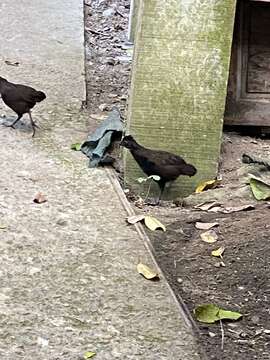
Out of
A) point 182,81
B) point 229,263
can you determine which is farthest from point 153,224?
point 182,81

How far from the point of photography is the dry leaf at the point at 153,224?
13.8ft

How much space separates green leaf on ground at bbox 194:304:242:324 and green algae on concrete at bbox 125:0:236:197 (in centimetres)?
157

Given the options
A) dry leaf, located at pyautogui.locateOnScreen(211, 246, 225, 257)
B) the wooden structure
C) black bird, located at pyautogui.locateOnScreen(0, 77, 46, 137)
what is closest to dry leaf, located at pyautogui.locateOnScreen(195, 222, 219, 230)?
dry leaf, located at pyautogui.locateOnScreen(211, 246, 225, 257)

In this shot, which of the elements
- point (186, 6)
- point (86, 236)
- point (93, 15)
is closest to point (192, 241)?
point (86, 236)

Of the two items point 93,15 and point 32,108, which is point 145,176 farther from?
point 93,15

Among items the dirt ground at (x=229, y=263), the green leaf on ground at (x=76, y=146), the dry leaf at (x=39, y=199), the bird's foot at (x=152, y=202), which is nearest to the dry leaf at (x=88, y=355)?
the dirt ground at (x=229, y=263)

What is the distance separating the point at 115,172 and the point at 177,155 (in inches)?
14.9

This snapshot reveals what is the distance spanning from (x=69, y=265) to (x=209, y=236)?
2.46ft

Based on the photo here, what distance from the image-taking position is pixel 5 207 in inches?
169

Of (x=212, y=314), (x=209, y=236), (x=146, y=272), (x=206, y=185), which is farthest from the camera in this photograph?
(x=206, y=185)

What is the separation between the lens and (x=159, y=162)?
4742mm

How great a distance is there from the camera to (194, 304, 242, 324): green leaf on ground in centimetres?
338

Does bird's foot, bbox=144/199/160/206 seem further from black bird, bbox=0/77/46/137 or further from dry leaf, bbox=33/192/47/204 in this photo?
black bird, bbox=0/77/46/137

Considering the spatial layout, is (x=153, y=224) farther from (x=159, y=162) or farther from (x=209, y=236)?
(x=159, y=162)
